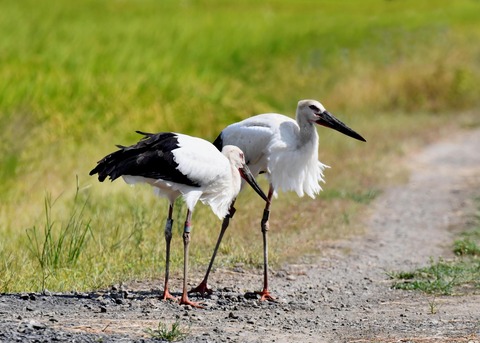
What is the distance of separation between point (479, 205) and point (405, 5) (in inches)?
1392

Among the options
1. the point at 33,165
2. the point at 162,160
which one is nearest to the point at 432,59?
the point at 33,165

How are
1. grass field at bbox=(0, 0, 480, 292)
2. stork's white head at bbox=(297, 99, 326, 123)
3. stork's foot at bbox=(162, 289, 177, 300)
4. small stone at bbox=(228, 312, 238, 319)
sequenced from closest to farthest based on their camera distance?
small stone at bbox=(228, 312, 238, 319) < stork's foot at bbox=(162, 289, 177, 300) < stork's white head at bbox=(297, 99, 326, 123) < grass field at bbox=(0, 0, 480, 292)

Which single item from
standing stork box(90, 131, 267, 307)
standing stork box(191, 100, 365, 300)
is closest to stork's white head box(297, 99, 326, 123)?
standing stork box(191, 100, 365, 300)

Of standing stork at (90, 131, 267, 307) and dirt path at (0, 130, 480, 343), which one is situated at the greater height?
standing stork at (90, 131, 267, 307)

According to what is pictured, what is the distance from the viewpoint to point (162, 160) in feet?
22.1

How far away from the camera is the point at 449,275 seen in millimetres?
7727

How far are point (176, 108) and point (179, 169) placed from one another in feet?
27.1

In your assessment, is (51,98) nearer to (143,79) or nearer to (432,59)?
(143,79)

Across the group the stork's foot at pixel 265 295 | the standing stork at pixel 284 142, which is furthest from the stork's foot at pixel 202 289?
the standing stork at pixel 284 142

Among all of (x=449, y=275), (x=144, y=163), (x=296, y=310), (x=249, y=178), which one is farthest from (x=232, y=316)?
(x=449, y=275)

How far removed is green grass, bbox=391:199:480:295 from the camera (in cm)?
738

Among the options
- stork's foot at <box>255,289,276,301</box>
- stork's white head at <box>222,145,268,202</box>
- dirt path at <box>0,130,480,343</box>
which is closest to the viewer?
dirt path at <box>0,130,480,343</box>

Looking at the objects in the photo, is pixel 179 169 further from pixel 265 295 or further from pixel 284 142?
pixel 284 142

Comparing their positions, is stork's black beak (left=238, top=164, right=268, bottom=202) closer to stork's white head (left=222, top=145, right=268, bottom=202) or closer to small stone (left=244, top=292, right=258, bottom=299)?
stork's white head (left=222, top=145, right=268, bottom=202)
